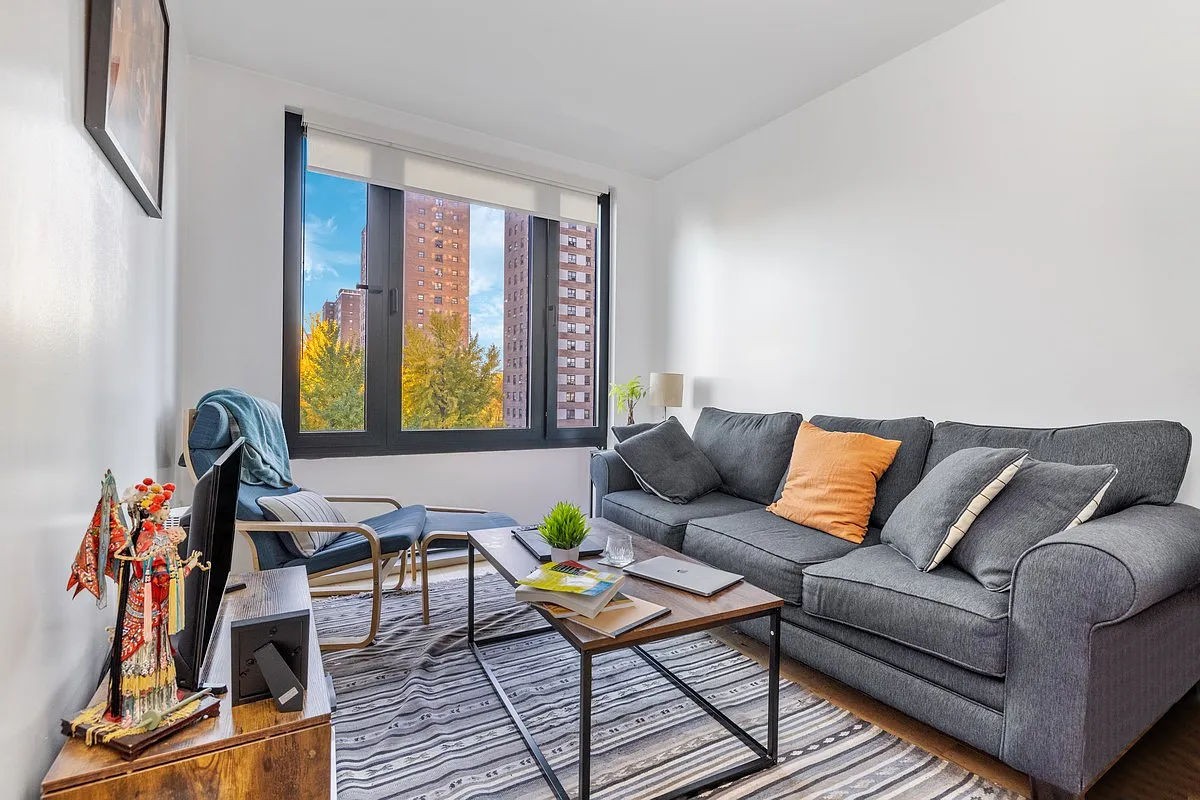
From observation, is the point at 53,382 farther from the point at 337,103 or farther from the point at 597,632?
the point at 337,103

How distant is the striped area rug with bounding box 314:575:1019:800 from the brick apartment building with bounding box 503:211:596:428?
1.95 meters

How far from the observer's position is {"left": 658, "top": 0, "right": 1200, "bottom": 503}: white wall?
2059 mm

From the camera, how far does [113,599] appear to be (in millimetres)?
1442

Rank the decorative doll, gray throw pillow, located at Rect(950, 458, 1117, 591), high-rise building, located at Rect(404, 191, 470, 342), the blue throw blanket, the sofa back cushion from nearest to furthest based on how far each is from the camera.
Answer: the decorative doll
gray throw pillow, located at Rect(950, 458, 1117, 591)
the sofa back cushion
the blue throw blanket
high-rise building, located at Rect(404, 191, 470, 342)

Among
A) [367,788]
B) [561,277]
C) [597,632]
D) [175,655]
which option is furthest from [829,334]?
[175,655]

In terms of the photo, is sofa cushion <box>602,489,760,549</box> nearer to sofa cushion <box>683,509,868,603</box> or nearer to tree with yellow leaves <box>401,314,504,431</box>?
sofa cushion <box>683,509,868,603</box>

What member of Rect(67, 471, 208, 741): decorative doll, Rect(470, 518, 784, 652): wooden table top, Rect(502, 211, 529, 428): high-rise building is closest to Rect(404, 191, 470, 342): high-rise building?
Rect(502, 211, 529, 428): high-rise building

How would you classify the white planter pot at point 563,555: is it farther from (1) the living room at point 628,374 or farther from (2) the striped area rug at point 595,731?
(2) the striped area rug at point 595,731

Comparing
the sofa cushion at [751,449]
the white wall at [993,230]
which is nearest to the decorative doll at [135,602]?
the sofa cushion at [751,449]

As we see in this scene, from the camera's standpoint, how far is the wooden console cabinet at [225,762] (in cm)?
88

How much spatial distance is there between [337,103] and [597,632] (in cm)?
328

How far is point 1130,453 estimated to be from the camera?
1917 mm

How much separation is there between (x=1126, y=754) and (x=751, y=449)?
1.79m

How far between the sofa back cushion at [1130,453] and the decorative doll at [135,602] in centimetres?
245
